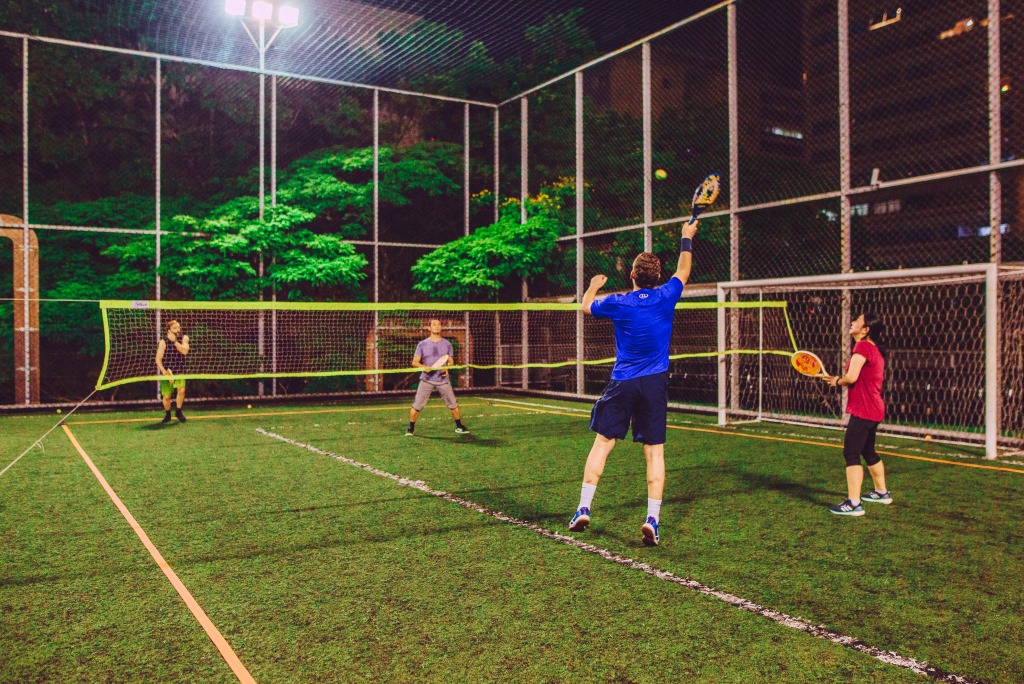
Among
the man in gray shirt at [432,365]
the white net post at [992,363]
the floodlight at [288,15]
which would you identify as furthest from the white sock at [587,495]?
the floodlight at [288,15]

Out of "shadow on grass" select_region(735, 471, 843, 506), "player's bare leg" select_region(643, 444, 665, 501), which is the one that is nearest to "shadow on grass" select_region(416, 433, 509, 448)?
"shadow on grass" select_region(735, 471, 843, 506)

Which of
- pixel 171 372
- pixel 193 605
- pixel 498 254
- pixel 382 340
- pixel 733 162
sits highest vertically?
pixel 733 162

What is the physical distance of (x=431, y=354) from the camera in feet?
39.0

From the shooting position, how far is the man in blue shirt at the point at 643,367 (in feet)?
18.7

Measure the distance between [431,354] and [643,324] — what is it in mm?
6580

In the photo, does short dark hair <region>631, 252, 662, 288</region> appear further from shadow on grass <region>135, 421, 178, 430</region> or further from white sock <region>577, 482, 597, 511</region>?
shadow on grass <region>135, 421, 178, 430</region>

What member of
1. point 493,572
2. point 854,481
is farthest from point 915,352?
point 493,572

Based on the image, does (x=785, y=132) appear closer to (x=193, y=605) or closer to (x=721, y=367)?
A: (x=721, y=367)

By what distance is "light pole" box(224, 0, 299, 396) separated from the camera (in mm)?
16344

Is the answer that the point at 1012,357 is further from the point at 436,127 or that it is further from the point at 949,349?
the point at 436,127

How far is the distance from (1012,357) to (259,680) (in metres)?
11.5

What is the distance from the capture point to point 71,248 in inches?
674

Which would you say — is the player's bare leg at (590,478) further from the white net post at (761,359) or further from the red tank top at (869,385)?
the white net post at (761,359)

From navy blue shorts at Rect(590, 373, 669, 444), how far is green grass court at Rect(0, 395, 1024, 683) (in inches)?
34.6
